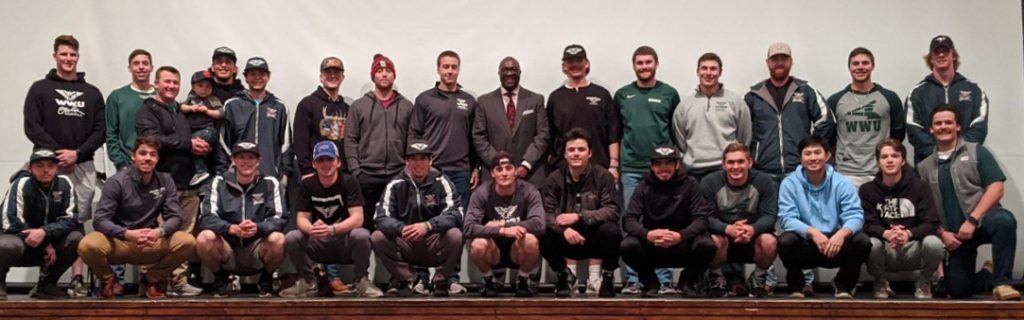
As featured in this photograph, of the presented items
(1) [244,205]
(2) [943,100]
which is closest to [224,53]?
(1) [244,205]

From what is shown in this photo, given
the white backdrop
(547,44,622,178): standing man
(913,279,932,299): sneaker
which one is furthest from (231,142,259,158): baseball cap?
(913,279,932,299): sneaker

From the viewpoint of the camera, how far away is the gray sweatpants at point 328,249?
18.6ft

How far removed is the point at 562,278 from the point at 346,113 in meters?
1.85

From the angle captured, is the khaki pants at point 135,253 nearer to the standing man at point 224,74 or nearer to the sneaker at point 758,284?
the standing man at point 224,74

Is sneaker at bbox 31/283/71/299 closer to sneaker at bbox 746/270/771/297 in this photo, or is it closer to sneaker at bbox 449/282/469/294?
sneaker at bbox 449/282/469/294

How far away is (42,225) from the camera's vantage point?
5.69m

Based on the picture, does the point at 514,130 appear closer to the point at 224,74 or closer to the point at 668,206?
the point at 668,206

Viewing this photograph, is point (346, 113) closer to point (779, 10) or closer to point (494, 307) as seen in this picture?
point (494, 307)

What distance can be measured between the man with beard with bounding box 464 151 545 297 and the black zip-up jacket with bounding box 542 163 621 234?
11cm

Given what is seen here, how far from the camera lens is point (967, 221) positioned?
18.1ft

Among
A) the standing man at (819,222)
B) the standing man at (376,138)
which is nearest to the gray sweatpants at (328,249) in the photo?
the standing man at (376,138)

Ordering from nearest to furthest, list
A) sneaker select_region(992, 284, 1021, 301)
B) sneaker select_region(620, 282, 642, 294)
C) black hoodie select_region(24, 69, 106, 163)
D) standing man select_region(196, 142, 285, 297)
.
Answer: sneaker select_region(992, 284, 1021, 301) < standing man select_region(196, 142, 285, 297) < sneaker select_region(620, 282, 642, 294) < black hoodie select_region(24, 69, 106, 163)

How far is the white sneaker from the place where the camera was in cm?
559

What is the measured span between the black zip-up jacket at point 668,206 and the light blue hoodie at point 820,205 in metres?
0.44
